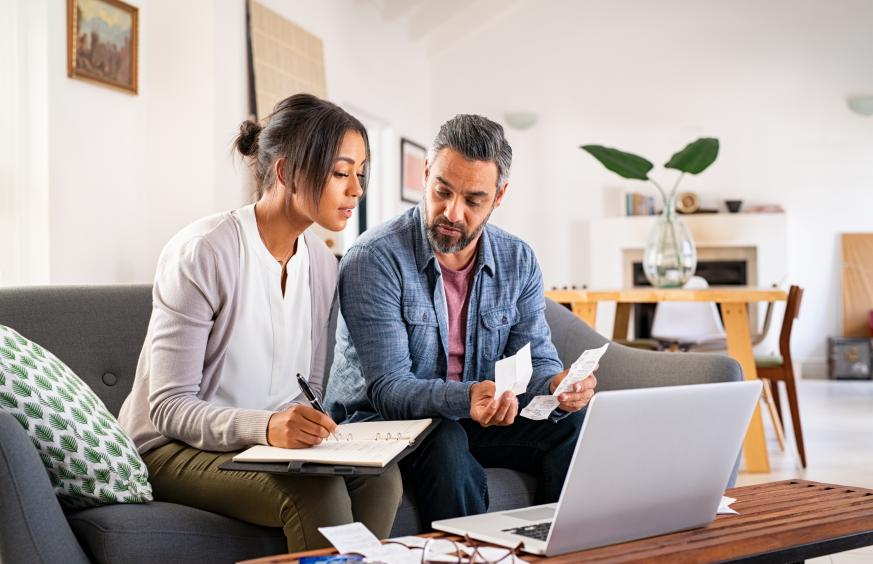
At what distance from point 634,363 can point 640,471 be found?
1.24 m

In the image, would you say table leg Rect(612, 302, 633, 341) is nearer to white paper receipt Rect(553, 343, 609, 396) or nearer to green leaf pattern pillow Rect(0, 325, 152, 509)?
white paper receipt Rect(553, 343, 609, 396)

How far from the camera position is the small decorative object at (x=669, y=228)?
14.0 ft

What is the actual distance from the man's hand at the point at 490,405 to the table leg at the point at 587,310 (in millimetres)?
2525

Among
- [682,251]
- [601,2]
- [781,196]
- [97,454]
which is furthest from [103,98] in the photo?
[781,196]

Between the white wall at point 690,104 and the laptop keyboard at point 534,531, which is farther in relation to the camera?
the white wall at point 690,104

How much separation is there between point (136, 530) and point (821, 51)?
7.99 meters

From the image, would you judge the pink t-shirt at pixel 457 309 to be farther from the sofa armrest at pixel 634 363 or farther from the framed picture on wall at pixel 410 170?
the framed picture on wall at pixel 410 170

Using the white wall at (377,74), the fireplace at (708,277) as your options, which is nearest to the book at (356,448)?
the white wall at (377,74)

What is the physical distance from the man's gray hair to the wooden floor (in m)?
1.50

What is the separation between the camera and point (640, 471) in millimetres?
1268

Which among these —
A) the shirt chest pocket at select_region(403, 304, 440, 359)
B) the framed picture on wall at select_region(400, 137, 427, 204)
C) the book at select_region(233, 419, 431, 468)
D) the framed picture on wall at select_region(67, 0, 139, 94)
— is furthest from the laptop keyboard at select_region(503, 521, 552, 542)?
the framed picture on wall at select_region(400, 137, 427, 204)

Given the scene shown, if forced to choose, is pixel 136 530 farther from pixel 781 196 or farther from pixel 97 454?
pixel 781 196

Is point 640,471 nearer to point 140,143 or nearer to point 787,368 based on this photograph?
point 787,368

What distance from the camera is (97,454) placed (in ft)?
5.31
